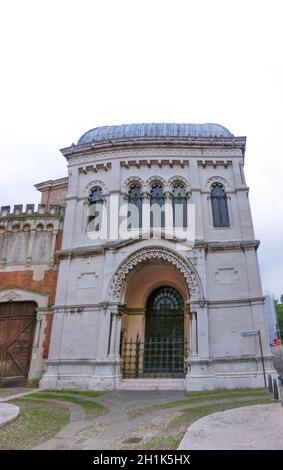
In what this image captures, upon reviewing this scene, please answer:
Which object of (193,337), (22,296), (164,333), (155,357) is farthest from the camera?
(164,333)

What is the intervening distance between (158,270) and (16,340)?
28.9 feet

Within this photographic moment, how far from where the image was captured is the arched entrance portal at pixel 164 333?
53.4ft

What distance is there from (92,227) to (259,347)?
1110 centimetres

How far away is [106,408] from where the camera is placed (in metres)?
9.66

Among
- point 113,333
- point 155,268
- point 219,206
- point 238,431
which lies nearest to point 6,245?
point 113,333

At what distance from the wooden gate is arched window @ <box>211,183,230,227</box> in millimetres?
11618

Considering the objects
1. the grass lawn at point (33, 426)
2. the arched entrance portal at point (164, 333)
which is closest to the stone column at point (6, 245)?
the arched entrance portal at point (164, 333)

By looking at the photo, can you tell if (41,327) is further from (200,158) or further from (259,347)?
(200,158)

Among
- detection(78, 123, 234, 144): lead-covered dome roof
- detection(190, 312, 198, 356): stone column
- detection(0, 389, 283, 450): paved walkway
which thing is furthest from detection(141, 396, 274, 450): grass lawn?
detection(78, 123, 234, 144): lead-covered dome roof

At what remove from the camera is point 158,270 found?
17.9 m

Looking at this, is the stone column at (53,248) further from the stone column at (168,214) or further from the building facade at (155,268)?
the stone column at (168,214)

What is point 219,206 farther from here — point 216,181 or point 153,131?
point 153,131

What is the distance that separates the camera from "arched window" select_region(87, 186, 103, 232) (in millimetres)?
18328

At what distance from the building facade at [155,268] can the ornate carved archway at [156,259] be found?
0.17ft
